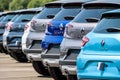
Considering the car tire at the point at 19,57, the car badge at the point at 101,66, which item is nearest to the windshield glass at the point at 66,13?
the car badge at the point at 101,66

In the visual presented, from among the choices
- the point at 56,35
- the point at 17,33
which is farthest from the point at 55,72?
the point at 17,33

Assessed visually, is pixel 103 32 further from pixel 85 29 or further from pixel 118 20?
pixel 85 29

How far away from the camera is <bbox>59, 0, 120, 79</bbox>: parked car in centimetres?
1180

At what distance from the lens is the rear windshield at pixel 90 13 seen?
38.7 feet

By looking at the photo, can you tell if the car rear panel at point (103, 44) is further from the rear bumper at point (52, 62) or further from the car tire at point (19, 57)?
the car tire at point (19, 57)

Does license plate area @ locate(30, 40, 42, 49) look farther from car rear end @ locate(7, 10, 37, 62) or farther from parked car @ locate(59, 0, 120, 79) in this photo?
car rear end @ locate(7, 10, 37, 62)

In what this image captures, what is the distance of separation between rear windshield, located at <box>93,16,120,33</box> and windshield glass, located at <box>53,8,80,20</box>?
2862 mm

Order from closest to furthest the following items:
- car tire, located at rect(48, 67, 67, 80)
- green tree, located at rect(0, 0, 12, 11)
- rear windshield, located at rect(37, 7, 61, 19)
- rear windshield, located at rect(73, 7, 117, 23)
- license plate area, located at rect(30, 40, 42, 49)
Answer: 1. rear windshield, located at rect(73, 7, 117, 23)
2. car tire, located at rect(48, 67, 67, 80)
3. rear windshield, located at rect(37, 7, 61, 19)
4. license plate area, located at rect(30, 40, 42, 49)
5. green tree, located at rect(0, 0, 12, 11)

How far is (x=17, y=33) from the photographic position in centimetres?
1973

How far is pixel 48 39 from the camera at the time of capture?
13641 millimetres

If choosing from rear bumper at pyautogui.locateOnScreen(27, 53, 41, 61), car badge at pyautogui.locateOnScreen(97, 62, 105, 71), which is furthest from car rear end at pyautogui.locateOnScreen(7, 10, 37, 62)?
car badge at pyautogui.locateOnScreen(97, 62, 105, 71)

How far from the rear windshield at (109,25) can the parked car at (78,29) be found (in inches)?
52.3

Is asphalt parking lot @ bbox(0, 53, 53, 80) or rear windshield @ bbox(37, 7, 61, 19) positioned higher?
rear windshield @ bbox(37, 7, 61, 19)

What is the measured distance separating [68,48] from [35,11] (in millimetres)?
7262
